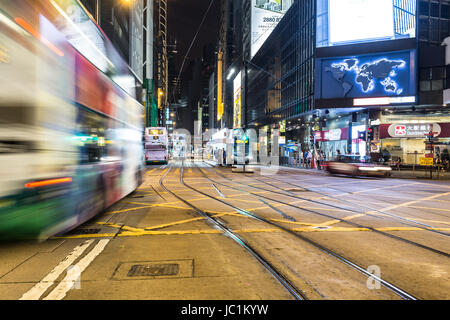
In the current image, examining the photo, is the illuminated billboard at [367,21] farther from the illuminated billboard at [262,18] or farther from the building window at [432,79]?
the illuminated billboard at [262,18]

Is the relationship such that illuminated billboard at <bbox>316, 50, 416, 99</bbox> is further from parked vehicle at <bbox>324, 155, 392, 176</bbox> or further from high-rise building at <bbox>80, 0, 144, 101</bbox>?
high-rise building at <bbox>80, 0, 144, 101</bbox>

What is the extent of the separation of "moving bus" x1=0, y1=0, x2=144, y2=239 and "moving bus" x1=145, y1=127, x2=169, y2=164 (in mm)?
29737

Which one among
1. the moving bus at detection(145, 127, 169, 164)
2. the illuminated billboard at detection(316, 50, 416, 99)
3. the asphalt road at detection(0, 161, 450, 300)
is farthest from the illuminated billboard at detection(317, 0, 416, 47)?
the asphalt road at detection(0, 161, 450, 300)

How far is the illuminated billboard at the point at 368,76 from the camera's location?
30906mm

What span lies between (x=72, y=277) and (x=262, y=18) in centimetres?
6522

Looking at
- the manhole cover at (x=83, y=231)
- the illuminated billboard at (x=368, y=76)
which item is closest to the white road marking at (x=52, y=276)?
the manhole cover at (x=83, y=231)

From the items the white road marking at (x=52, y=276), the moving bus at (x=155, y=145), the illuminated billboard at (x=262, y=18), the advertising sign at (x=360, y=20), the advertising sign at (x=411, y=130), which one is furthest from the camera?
the illuminated billboard at (x=262, y=18)

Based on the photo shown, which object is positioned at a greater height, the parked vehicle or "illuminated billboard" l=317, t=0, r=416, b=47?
"illuminated billboard" l=317, t=0, r=416, b=47

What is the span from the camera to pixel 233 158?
38.6 meters

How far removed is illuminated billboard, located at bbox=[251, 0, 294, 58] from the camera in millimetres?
63062

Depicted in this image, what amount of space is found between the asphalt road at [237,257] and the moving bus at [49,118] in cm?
69

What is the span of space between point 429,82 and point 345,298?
32.4 metres

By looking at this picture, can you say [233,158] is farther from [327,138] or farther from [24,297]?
[24,297]

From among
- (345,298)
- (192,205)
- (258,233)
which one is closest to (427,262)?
(345,298)
